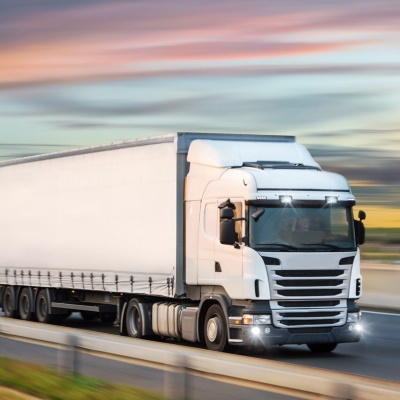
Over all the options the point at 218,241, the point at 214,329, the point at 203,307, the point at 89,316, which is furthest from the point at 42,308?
the point at 218,241

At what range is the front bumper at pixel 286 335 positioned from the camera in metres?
17.5

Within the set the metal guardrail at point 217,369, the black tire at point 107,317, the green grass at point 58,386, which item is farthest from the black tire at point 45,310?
the metal guardrail at point 217,369

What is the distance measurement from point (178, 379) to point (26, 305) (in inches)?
720

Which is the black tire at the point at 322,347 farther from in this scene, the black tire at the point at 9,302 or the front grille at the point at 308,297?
the black tire at the point at 9,302

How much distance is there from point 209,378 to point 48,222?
1704 cm

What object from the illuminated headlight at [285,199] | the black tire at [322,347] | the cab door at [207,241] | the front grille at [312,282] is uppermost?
the illuminated headlight at [285,199]

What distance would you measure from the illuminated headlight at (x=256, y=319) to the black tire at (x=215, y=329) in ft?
1.64

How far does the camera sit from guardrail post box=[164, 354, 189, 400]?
8.84m

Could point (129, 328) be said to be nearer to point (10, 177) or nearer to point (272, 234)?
point (272, 234)

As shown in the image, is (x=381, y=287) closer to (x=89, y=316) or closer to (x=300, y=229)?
(x=89, y=316)

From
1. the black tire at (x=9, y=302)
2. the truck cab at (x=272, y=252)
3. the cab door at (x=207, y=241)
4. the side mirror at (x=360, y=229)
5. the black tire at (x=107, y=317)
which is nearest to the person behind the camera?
the truck cab at (x=272, y=252)

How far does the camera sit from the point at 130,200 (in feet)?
69.2

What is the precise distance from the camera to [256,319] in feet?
57.7

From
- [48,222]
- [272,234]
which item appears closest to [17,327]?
[272,234]
